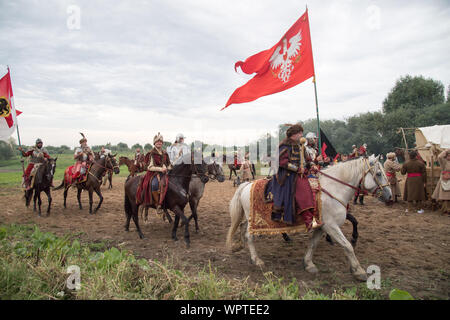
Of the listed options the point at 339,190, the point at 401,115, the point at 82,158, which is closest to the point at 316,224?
the point at 339,190

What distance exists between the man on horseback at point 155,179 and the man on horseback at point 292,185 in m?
3.02

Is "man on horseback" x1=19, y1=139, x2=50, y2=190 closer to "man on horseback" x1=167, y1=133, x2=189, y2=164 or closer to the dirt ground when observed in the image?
the dirt ground

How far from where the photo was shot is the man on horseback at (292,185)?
4203 mm

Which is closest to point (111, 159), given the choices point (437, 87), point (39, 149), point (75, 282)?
point (39, 149)

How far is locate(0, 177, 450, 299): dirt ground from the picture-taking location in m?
4.11

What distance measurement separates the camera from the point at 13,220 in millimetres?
8133

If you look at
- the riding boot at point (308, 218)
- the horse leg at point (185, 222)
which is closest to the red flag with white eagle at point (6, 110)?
the horse leg at point (185, 222)

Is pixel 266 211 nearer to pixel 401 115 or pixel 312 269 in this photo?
pixel 312 269

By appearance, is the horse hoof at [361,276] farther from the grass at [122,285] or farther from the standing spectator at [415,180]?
the standing spectator at [415,180]

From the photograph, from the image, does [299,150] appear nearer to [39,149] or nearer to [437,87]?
[39,149]

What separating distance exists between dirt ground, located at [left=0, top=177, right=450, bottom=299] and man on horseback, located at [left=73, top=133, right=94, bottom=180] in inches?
61.1

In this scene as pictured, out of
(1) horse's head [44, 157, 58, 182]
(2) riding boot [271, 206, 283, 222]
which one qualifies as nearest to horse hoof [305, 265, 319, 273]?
(2) riding boot [271, 206, 283, 222]

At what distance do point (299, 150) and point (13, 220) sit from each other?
9444 millimetres

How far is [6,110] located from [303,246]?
1116 cm
